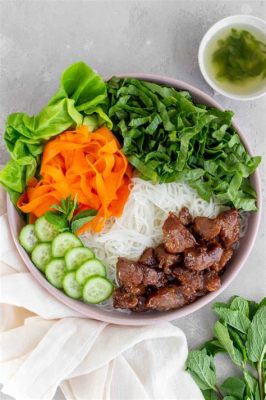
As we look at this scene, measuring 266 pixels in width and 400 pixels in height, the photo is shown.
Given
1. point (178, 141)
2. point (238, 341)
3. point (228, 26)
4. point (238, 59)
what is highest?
point (228, 26)

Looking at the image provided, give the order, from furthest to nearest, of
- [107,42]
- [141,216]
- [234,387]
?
[107,42], [234,387], [141,216]

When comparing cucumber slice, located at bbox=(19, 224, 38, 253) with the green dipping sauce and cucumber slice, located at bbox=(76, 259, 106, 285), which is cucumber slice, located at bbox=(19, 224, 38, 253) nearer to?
cucumber slice, located at bbox=(76, 259, 106, 285)

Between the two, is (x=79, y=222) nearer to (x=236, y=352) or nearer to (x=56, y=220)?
(x=56, y=220)

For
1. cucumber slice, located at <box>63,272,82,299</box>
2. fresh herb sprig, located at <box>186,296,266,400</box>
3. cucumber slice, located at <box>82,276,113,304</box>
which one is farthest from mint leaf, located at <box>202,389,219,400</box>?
cucumber slice, located at <box>63,272,82,299</box>

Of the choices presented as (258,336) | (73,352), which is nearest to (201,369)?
(258,336)

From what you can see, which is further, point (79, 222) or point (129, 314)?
point (129, 314)

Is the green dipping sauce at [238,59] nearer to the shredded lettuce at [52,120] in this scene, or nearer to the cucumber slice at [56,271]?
the shredded lettuce at [52,120]

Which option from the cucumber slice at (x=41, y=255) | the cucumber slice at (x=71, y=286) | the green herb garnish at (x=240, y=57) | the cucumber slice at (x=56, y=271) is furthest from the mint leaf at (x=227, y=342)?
the green herb garnish at (x=240, y=57)
